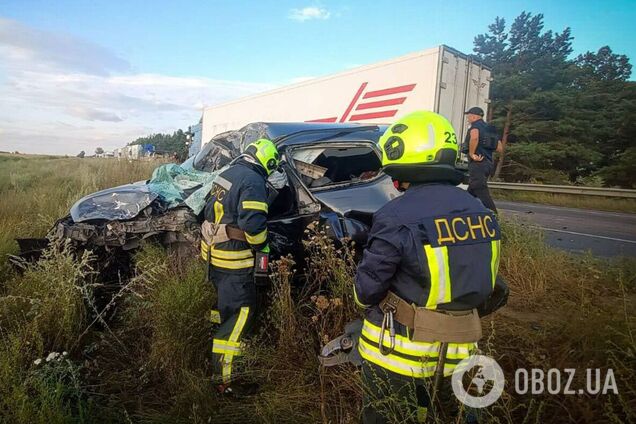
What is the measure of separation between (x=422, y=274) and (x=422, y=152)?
52 centimetres

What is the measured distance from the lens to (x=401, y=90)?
7582 mm

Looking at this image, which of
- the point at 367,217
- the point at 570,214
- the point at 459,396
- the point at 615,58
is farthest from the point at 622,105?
the point at 459,396

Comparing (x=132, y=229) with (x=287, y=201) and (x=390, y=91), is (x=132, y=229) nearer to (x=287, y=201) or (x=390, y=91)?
(x=287, y=201)

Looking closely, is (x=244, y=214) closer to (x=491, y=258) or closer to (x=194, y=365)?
(x=194, y=365)

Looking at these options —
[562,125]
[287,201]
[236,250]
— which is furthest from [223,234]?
[562,125]

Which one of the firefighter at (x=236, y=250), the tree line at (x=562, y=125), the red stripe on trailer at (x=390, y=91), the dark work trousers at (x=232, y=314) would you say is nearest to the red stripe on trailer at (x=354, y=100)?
the red stripe on trailer at (x=390, y=91)

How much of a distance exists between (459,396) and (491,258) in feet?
1.94

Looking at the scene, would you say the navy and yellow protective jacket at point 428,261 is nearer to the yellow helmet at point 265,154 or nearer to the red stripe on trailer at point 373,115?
the yellow helmet at point 265,154

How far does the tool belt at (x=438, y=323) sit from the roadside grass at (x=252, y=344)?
1.21 ft

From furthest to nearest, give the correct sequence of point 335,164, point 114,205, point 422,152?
1. point 335,164
2. point 114,205
3. point 422,152

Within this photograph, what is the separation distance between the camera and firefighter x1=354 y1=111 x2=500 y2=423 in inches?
60.1

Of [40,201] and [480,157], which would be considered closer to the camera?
[480,157]

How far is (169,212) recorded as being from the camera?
379cm

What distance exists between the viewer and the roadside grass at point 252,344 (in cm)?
215
